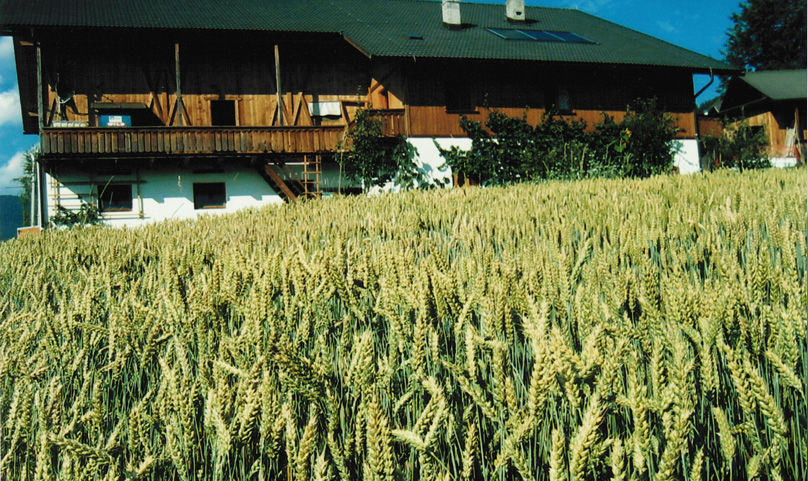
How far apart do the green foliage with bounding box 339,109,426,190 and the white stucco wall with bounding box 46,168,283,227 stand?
2.79 metres

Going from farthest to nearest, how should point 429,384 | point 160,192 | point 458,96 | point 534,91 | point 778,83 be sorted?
1. point 778,83
2. point 534,91
3. point 458,96
4. point 160,192
5. point 429,384

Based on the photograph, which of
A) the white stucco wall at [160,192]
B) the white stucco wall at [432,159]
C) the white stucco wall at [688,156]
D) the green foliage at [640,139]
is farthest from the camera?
the white stucco wall at [688,156]

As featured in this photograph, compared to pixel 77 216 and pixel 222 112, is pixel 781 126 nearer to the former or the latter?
pixel 222 112

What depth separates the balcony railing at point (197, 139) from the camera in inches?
677

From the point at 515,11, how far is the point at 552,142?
31.2 feet

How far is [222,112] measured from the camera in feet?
69.5

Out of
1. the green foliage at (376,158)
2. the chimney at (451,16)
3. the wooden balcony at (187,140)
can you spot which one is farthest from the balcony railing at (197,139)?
the chimney at (451,16)

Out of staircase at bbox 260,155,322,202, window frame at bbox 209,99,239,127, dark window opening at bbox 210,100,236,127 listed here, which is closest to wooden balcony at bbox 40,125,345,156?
staircase at bbox 260,155,322,202

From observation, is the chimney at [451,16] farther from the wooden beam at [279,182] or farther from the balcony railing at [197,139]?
the wooden beam at [279,182]

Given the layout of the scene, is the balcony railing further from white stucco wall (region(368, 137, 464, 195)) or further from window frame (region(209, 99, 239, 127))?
window frame (region(209, 99, 239, 127))

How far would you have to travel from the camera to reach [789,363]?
110cm

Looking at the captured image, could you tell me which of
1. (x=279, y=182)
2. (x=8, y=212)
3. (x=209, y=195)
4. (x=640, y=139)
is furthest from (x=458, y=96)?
(x=8, y=212)

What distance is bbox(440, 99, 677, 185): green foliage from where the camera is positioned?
1856 centimetres

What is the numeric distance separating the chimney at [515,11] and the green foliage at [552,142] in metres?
7.87
